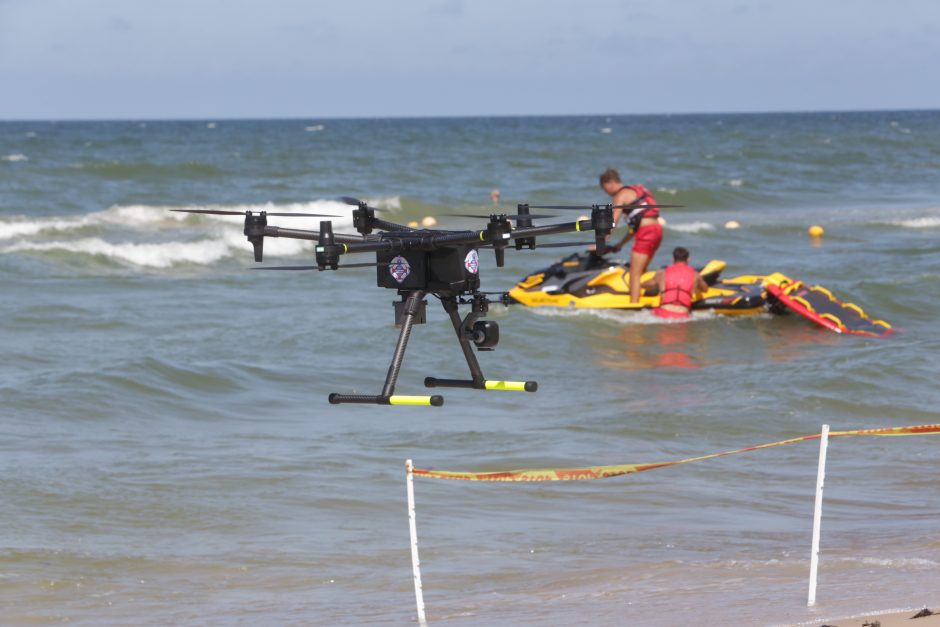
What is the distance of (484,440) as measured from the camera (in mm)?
12375

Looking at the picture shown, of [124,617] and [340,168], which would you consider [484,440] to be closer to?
[124,617]

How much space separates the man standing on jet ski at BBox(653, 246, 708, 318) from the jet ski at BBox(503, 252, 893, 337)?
0.14 m

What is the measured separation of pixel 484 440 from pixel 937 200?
1414 inches

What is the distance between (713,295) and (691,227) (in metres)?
16.3

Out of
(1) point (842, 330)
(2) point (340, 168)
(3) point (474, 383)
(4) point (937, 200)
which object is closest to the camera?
(3) point (474, 383)

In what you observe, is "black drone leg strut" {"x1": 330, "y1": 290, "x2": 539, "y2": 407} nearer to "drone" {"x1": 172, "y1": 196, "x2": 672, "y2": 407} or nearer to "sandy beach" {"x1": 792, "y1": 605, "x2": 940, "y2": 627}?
"drone" {"x1": 172, "y1": 196, "x2": 672, "y2": 407}

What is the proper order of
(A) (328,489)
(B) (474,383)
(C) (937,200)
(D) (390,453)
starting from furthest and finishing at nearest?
1. (C) (937,200)
2. (D) (390,453)
3. (A) (328,489)
4. (B) (474,383)

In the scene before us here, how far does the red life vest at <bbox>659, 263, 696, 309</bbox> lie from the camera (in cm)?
1902

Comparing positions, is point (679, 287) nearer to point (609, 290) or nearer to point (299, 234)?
point (609, 290)

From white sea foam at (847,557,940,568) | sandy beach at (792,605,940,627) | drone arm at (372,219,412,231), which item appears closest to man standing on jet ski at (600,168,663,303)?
white sea foam at (847,557,940,568)

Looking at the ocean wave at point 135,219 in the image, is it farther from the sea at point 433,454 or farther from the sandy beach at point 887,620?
the sandy beach at point 887,620

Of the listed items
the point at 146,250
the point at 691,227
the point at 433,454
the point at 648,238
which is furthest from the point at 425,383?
the point at 691,227

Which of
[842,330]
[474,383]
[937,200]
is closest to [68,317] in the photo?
[842,330]

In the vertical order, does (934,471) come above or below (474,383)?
below
